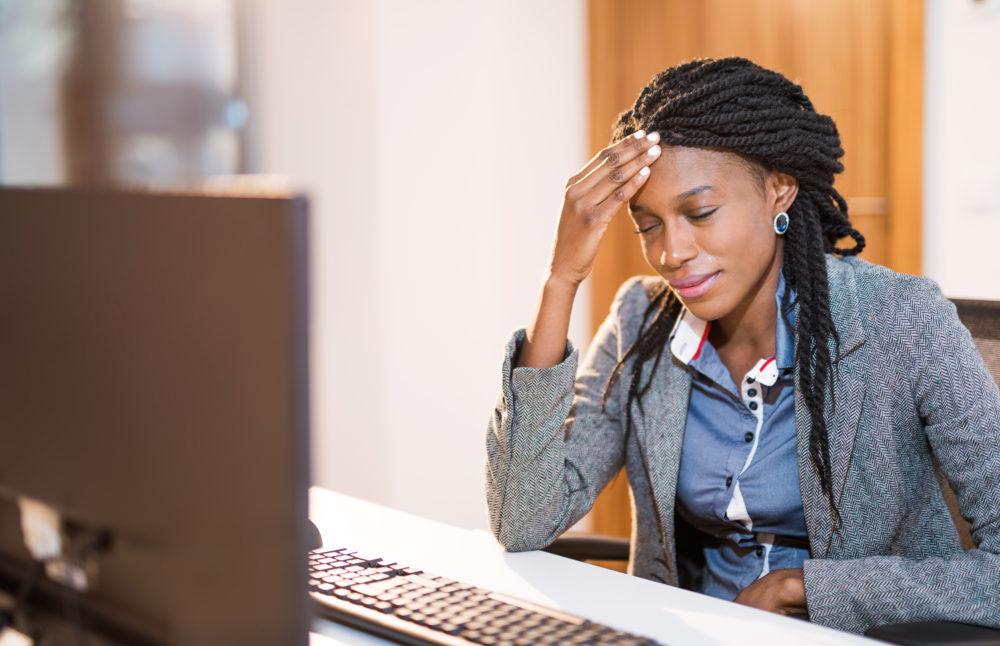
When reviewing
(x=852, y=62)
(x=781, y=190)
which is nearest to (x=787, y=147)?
(x=781, y=190)

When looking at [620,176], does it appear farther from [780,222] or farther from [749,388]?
[749,388]

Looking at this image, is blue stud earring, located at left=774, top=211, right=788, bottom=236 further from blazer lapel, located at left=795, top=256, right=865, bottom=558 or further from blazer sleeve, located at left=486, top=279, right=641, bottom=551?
blazer sleeve, located at left=486, top=279, right=641, bottom=551

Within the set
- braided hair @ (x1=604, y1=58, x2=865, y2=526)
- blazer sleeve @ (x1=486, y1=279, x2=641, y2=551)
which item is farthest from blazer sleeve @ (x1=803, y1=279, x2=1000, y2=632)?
blazer sleeve @ (x1=486, y1=279, x2=641, y2=551)

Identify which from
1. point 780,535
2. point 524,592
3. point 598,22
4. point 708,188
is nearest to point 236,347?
point 524,592

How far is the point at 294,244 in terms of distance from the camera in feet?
1.74

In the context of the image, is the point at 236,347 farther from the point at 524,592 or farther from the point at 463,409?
the point at 463,409

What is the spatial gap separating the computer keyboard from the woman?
259mm

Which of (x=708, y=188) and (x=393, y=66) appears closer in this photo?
(x=708, y=188)

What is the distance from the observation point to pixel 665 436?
1.33 meters

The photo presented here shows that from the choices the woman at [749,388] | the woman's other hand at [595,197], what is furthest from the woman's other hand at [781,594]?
the woman's other hand at [595,197]

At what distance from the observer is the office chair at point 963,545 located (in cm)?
90

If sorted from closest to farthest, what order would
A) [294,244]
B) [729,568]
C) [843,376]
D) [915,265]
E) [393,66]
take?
[294,244] → [843,376] → [729,568] → [915,265] → [393,66]

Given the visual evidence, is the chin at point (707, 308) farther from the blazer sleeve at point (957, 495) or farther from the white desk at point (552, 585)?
the white desk at point (552, 585)

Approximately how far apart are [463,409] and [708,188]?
5.64 feet
